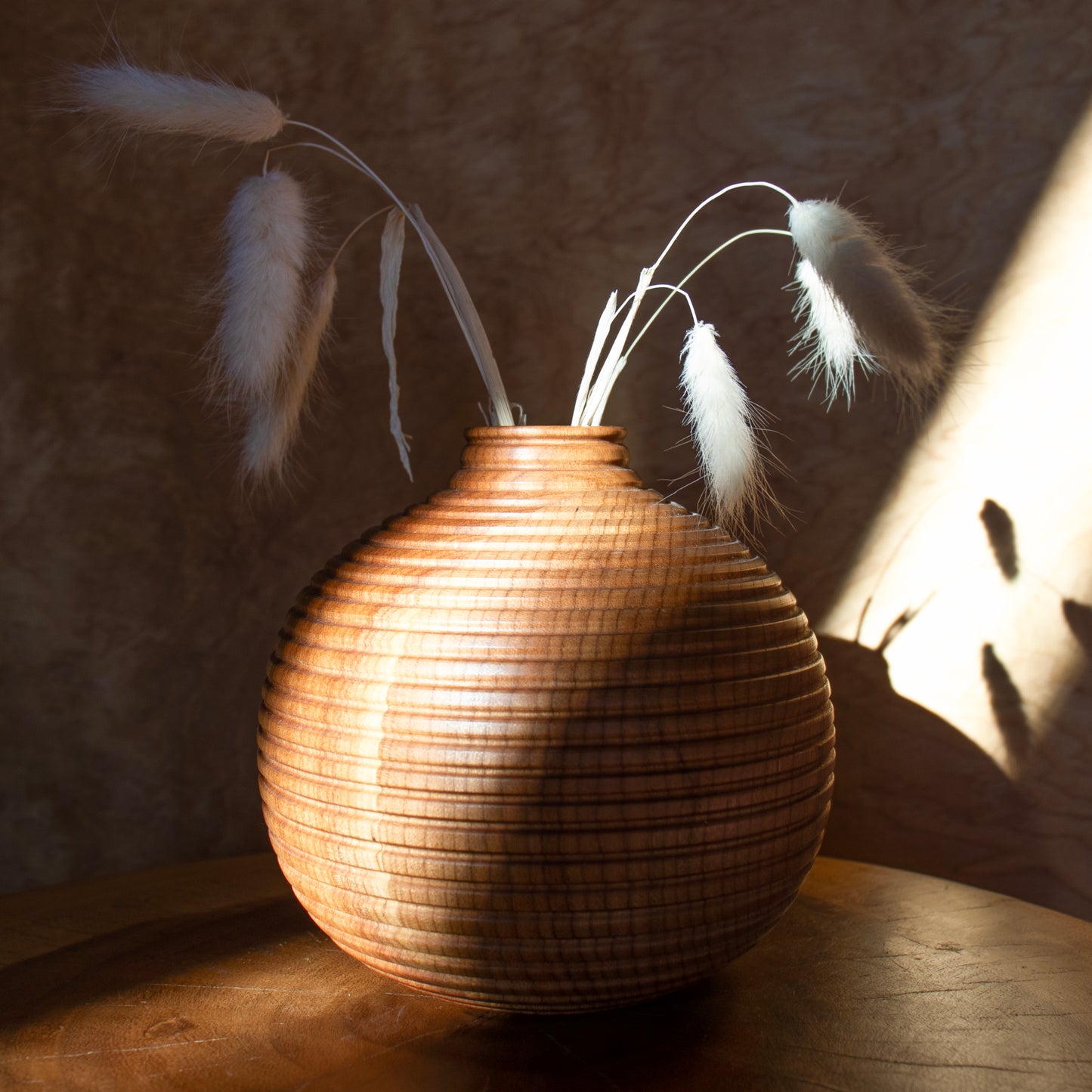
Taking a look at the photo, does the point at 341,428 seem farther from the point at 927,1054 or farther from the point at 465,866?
the point at 927,1054

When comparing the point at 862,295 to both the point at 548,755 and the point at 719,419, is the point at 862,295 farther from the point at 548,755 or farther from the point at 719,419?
the point at 548,755

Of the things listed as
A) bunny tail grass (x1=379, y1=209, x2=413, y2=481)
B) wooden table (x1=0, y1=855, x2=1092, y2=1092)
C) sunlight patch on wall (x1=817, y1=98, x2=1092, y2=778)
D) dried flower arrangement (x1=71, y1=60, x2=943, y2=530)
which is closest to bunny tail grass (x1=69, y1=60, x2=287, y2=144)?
dried flower arrangement (x1=71, y1=60, x2=943, y2=530)

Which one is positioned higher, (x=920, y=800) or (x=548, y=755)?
(x=548, y=755)

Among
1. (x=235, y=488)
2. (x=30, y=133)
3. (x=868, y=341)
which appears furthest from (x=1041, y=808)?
(x=30, y=133)

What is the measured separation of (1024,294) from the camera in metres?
1.05

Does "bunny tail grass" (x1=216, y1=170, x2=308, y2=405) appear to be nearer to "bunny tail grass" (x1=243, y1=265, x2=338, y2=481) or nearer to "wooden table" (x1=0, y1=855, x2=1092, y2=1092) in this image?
"bunny tail grass" (x1=243, y1=265, x2=338, y2=481)

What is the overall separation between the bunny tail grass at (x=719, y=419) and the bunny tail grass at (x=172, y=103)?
0.33 m

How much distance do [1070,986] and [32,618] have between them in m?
0.92

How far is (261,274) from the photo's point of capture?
760 millimetres

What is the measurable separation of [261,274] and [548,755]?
0.38 metres

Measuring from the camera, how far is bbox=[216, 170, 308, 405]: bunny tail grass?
761 mm

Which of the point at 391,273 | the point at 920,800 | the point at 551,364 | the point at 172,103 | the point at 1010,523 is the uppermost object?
the point at 172,103

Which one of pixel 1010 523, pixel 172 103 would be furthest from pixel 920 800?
pixel 172 103

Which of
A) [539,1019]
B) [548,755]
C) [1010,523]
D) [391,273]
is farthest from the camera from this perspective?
[1010,523]
